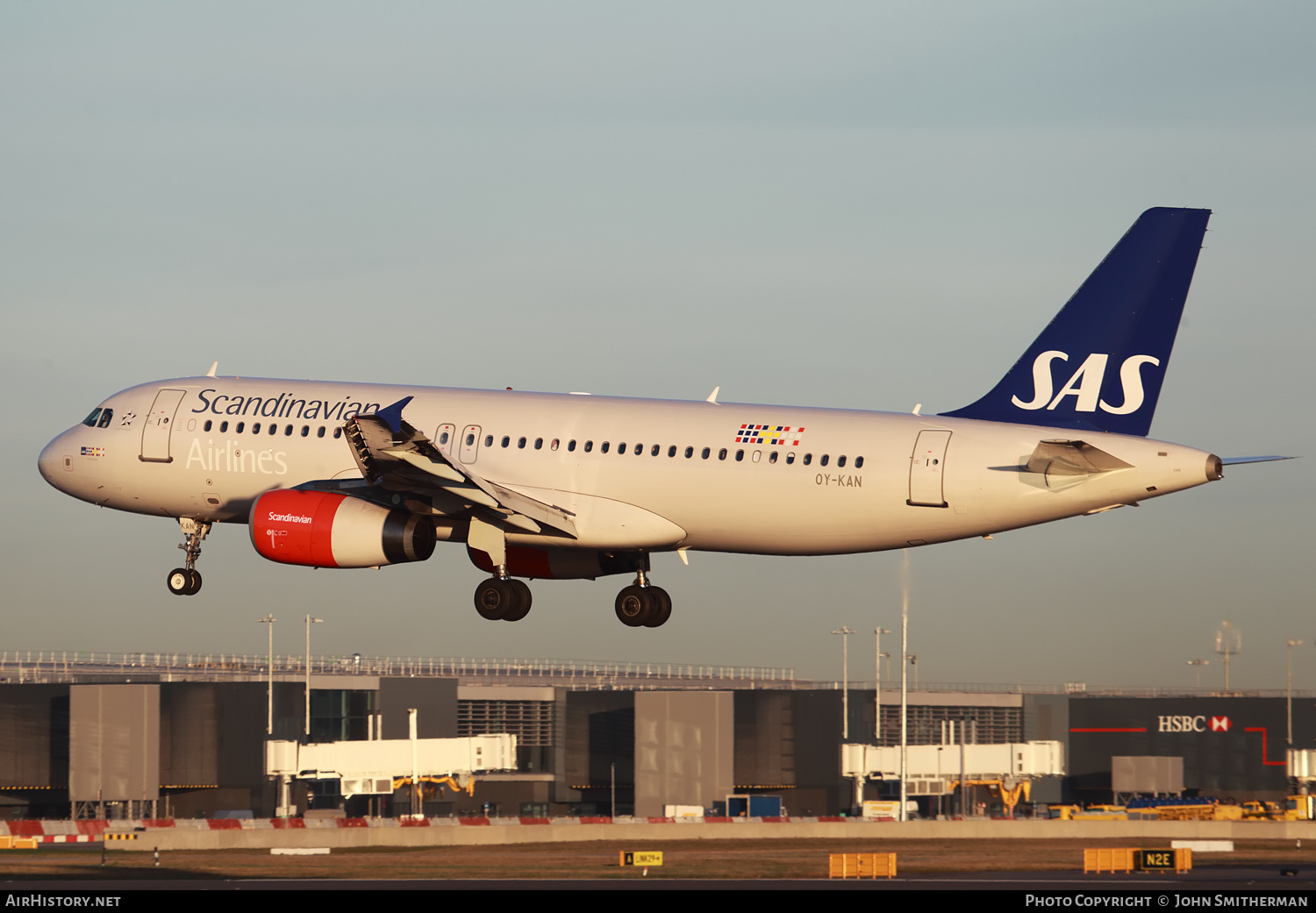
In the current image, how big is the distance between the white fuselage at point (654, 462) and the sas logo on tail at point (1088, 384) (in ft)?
3.16

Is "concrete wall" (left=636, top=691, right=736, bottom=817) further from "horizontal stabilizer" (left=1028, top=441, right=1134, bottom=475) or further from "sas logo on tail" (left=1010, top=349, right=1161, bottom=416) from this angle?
"horizontal stabilizer" (left=1028, top=441, right=1134, bottom=475)

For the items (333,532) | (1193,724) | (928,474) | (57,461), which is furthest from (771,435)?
(1193,724)

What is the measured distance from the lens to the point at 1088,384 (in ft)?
129

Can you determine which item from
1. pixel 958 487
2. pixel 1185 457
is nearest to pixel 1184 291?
pixel 1185 457

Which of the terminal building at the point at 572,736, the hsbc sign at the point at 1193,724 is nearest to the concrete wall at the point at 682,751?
the terminal building at the point at 572,736

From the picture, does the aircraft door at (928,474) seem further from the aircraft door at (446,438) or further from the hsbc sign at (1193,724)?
the hsbc sign at (1193,724)

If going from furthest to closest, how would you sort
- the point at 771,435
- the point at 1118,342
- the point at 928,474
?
the point at 771,435
the point at 1118,342
the point at 928,474

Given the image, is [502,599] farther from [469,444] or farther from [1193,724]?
[1193,724]

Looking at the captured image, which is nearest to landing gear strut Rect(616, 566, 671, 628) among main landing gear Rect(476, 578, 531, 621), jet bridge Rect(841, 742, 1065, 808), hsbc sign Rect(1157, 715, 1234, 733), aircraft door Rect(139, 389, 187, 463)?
main landing gear Rect(476, 578, 531, 621)

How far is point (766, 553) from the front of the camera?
1625 inches

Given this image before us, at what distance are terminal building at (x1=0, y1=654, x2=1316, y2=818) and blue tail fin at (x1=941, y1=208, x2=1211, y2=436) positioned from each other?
61.1 meters

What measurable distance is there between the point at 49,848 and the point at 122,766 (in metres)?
23.9

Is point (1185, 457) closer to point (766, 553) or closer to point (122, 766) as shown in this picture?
point (766, 553)

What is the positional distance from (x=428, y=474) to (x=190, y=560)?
9.88 m
